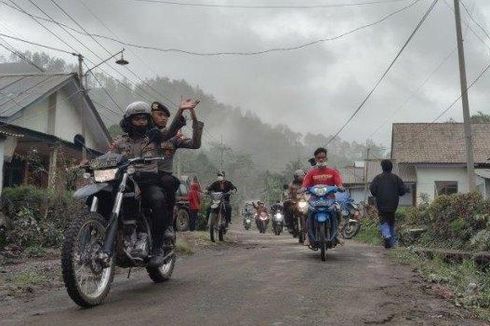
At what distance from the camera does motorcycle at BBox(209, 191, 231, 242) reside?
42.1 feet

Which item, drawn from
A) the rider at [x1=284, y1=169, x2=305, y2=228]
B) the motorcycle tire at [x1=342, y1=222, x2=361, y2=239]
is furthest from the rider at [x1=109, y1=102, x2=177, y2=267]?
the motorcycle tire at [x1=342, y1=222, x2=361, y2=239]

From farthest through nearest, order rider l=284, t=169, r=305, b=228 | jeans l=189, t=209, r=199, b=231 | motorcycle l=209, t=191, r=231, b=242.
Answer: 1. jeans l=189, t=209, r=199, b=231
2. rider l=284, t=169, r=305, b=228
3. motorcycle l=209, t=191, r=231, b=242

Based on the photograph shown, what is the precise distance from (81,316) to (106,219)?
1.07 metres

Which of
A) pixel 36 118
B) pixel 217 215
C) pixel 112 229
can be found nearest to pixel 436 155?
pixel 36 118

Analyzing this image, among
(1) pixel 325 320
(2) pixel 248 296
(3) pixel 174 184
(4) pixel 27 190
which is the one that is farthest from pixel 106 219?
(4) pixel 27 190

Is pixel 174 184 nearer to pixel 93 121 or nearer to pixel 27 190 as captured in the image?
pixel 27 190

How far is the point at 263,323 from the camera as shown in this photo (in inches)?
153

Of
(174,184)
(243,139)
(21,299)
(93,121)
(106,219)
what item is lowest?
(21,299)

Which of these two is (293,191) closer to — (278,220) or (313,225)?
(313,225)

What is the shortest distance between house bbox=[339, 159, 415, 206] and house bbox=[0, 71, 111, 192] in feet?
54.1

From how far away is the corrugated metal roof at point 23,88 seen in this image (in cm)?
1753

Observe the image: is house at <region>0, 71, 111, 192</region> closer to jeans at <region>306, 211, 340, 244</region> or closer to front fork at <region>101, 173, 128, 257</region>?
jeans at <region>306, 211, 340, 244</region>

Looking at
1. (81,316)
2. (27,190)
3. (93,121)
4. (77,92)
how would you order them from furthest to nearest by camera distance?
1. (93,121)
2. (77,92)
3. (27,190)
4. (81,316)

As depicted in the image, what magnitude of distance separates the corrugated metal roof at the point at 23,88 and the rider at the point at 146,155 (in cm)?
1267
